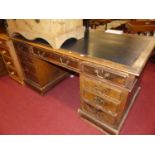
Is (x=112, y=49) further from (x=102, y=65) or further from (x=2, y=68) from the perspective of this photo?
(x=2, y=68)

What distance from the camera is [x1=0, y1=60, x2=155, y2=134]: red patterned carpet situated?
1516mm

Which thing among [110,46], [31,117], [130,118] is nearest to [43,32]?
[110,46]

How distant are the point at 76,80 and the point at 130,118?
3.39ft

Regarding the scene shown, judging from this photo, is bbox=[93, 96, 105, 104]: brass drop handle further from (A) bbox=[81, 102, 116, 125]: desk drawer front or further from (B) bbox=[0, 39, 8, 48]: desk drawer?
(B) bbox=[0, 39, 8, 48]: desk drawer

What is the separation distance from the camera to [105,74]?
3.58 feet

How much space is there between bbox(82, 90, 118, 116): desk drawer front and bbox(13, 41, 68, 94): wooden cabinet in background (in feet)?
2.40

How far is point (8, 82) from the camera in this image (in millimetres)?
2287

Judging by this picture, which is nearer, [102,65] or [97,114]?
[102,65]

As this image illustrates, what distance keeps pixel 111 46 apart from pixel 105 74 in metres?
0.38

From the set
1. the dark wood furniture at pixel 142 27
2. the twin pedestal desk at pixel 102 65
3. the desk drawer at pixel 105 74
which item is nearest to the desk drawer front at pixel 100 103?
the twin pedestal desk at pixel 102 65

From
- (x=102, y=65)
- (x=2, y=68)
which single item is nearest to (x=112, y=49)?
(x=102, y=65)

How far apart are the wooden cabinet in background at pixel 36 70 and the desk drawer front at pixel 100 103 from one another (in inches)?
28.8

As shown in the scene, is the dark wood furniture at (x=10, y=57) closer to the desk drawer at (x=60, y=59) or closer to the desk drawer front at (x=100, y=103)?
the desk drawer at (x=60, y=59)

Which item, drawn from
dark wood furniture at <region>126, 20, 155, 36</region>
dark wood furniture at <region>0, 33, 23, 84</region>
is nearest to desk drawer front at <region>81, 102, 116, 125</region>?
dark wood furniture at <region>0, 33, 23, 84</region>
